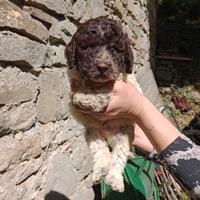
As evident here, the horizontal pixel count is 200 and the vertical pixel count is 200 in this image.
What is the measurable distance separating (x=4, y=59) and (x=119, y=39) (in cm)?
56

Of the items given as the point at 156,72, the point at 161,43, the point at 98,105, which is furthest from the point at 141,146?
the point at 161,43

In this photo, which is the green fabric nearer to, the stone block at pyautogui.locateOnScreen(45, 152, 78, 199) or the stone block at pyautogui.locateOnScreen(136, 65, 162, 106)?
the stone block at pyautogui.locateOnScreen(45, 152, 78, 199)

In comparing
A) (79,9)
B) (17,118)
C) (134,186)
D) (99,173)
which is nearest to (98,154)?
(99,173)

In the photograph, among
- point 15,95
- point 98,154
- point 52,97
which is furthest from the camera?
point 52,97

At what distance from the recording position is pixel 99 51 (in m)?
1.96

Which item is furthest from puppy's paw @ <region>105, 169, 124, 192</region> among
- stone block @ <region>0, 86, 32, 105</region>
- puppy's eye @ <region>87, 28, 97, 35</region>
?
puppy's eye @ <region>87, 28, 97, 35</region>

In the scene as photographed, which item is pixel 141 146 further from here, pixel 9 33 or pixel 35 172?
pixel 9 33

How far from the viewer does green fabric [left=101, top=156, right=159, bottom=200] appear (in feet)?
10.8

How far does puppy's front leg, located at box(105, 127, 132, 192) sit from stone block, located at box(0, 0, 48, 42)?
0.65 metres

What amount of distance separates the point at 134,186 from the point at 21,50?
4.26 ft

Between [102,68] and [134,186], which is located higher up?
[102,68]

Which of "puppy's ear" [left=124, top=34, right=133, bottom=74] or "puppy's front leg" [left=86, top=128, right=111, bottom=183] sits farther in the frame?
"puppy's front leg" [left=86, top=128, right=111, bottom=183]

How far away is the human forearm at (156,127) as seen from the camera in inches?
83.7

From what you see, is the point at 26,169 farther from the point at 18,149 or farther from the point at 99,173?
the point at 99,173
